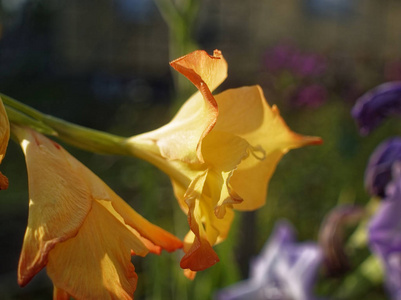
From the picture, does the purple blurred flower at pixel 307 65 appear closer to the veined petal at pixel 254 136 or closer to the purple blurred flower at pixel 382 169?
the purple blurred flower at pixel 382 169

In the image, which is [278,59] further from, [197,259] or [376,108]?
[197,259]

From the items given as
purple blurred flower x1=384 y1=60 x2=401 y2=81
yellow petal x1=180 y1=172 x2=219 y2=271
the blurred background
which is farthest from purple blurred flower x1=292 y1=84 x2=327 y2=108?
yellow petal x1=180 y1=172 x2=219 y2=271

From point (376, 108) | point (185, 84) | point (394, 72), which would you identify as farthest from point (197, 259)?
point (394, 72)

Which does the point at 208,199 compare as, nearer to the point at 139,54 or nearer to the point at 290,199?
the point at 290,199

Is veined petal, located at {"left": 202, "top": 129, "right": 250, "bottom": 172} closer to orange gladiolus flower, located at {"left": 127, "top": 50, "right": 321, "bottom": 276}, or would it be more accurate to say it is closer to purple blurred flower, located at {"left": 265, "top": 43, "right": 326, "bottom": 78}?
orange gladiolus flower, located at {"left": 127, "top": 50, "right": 321, "bottom": 276}

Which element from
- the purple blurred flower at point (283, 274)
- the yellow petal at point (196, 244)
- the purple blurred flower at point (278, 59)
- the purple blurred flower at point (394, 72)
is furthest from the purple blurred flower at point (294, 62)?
the yellow petal at point (196, 244)
